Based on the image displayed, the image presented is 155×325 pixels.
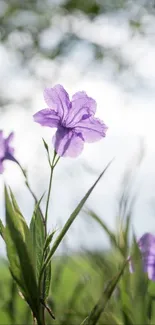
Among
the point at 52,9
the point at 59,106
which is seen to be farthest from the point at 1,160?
the point at 52,9

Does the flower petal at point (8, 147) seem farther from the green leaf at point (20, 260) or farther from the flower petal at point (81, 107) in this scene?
the green leaf at point (20, 260)

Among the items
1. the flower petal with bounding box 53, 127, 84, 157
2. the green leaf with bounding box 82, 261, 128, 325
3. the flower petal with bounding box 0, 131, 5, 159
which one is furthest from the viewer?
the flower petal with bounding box 0, 131, 5, 159

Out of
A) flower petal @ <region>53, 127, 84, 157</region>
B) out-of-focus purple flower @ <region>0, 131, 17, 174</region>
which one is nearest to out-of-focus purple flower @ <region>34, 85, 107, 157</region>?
flower petal @ <region>53, 127, 84, 157</region>

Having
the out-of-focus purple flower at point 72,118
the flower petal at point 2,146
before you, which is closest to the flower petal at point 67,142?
the out-of-focus purple flower at point 72,118

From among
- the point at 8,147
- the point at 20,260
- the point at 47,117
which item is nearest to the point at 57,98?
the point at 47,117

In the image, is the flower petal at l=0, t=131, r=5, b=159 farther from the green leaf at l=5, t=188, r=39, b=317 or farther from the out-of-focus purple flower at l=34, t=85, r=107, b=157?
the green leaf at l=5, t=188, r=39, b=317

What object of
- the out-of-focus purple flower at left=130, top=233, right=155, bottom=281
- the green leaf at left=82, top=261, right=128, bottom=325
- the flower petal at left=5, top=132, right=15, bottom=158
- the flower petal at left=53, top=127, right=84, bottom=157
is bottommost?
the green leaf at left=82, top=261, right=128, bottom=325

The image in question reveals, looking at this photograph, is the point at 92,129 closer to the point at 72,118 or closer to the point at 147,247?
the point at 72,118
